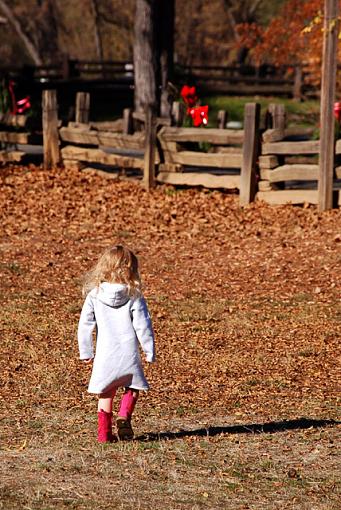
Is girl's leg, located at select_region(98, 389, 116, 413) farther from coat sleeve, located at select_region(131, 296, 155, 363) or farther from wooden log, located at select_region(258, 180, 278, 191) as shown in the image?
wooden log, located at select_region(258, 180, 278, 191)

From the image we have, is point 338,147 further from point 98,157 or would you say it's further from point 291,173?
point 98,157

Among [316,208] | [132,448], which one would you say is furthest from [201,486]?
[316,208]

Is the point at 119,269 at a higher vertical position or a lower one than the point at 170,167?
higher

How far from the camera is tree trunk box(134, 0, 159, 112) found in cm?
2523

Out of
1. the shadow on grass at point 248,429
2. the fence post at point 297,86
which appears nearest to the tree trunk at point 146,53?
the fence post at point 297,86

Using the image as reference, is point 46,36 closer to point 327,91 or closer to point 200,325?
point 327,91

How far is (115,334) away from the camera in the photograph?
6379mm

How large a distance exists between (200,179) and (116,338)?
10.6 m

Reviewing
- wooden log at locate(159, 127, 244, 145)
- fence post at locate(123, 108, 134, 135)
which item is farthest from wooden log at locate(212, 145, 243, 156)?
fence post at locate(123, 108, 134, 135)

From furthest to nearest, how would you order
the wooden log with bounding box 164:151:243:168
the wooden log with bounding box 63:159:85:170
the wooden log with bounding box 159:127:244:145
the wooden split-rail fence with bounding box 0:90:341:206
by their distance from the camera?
the wooden log with bounding box 63:159:85:170 < the wooden log with bounding box 159:127:244:145 < the wooden log with bounding box 164:151:243:168 < the wooden split-rail fence with bounding box 0:90:341:206

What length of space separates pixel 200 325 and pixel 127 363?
12.8ft

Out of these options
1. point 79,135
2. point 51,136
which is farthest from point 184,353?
point 51,136

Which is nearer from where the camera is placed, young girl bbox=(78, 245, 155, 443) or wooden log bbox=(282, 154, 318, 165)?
young girl bbox=(78, 245, 155, 443)

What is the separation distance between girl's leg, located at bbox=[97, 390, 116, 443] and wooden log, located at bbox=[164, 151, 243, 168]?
32.9 feet
